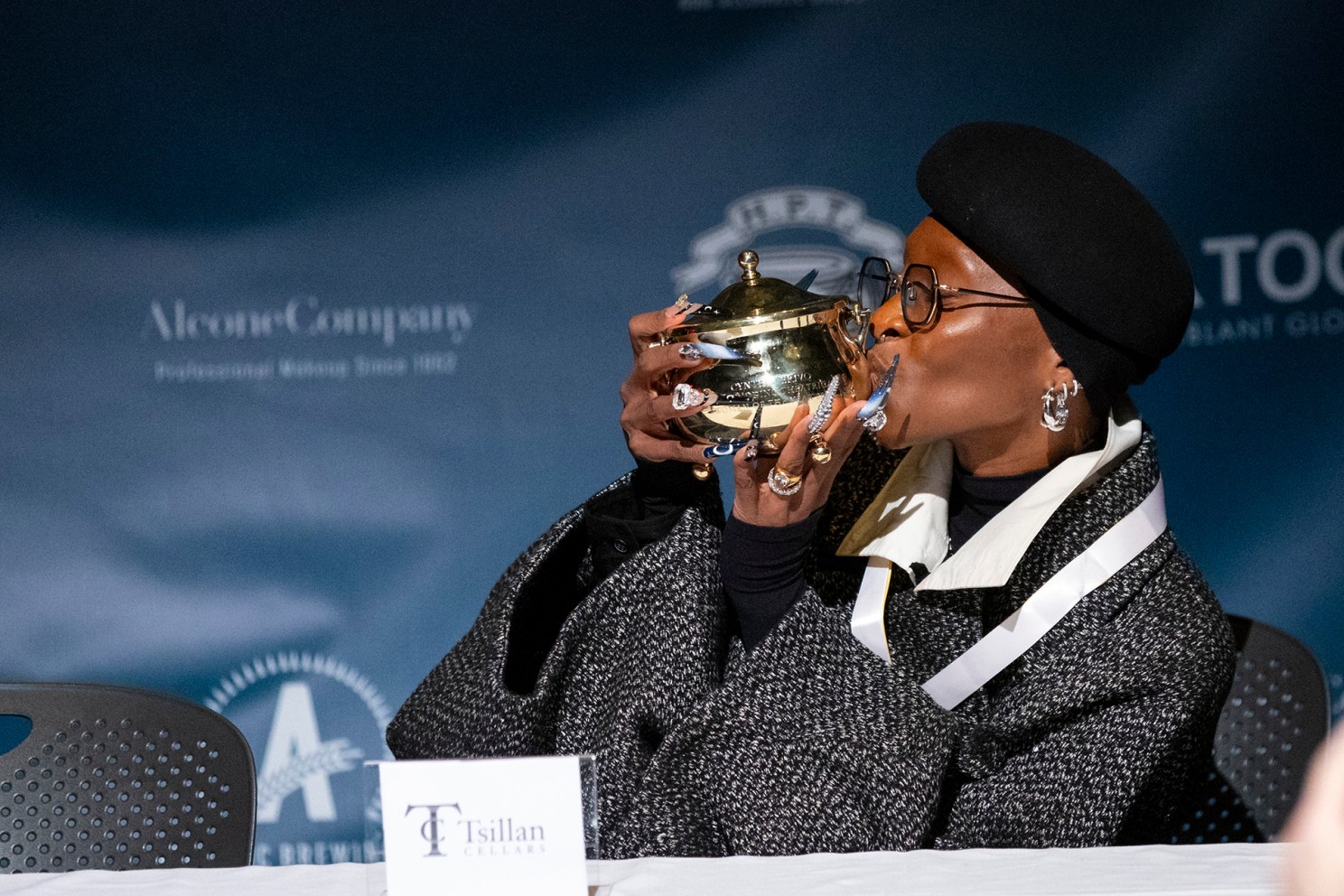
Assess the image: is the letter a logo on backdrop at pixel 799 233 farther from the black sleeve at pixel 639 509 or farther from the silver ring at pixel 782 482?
the silver ring at pixel 782 482

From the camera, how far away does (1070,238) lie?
143cm

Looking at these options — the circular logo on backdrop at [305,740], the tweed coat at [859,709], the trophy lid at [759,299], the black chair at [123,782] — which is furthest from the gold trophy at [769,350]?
the circular logo on backdrop at [305,740]

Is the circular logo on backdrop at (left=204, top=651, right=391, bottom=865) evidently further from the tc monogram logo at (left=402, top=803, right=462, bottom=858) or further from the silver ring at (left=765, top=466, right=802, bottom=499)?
the tc monogram logo at (left=402, top=803, right=462, bottom=858)

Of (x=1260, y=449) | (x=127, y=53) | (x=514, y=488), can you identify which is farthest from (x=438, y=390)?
(x=1260, y=449)

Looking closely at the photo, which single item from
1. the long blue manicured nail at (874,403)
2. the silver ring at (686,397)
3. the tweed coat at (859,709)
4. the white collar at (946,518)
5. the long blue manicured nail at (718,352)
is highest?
the long blue manicured nail at (718,352)

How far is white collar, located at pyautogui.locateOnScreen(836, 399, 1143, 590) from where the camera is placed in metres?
1.51

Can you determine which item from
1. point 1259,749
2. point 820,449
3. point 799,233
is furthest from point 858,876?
point 799,233

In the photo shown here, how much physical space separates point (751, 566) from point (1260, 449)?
1.52 meters

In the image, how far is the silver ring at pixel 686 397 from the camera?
53.4 inches

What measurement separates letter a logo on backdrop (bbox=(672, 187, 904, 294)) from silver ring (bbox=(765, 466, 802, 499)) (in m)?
1.24

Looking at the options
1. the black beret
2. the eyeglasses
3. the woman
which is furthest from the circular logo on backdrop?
the black beret

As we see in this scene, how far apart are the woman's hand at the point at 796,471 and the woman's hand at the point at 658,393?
65 millimetres

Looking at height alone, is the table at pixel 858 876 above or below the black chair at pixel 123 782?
above

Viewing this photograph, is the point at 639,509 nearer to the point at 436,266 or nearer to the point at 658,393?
the point at 658,393
